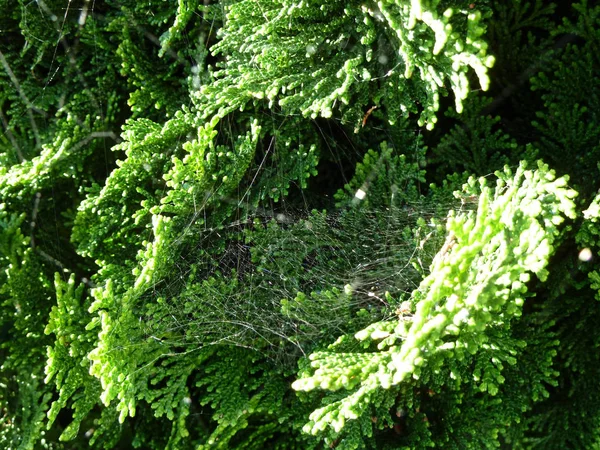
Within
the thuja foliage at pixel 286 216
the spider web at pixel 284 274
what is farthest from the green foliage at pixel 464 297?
the spider web at pixel 284 274

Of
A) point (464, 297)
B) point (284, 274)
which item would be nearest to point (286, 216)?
point (284, 274)

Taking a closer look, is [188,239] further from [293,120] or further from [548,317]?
[548,317]

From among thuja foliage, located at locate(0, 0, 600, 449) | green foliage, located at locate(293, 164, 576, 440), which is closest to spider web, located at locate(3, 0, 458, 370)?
thuja foliage, located at locate(0, 0, 600, 449)

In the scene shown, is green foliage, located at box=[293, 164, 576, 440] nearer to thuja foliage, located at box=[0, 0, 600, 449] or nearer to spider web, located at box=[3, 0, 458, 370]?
thuja foliage, located at box=[0, 0, 600, 449]

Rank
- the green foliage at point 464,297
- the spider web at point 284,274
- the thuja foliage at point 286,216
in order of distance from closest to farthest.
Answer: the green foliage at point 464,297
the thuja foliage at point 286,216
the spider web at point 284,274

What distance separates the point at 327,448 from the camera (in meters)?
1.76

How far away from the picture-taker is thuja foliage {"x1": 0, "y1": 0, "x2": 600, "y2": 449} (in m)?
1.55

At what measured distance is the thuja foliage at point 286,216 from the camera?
1.55 metres

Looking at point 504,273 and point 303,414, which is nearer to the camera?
point 504,273

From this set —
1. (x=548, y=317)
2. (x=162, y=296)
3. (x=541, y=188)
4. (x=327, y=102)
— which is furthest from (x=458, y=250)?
(x=162, y=296)

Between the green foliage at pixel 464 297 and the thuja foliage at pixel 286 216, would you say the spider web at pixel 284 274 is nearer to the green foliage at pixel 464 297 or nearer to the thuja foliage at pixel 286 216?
the thuja foliage at pixel 286 216

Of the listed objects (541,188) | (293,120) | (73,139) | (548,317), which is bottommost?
(548,317)

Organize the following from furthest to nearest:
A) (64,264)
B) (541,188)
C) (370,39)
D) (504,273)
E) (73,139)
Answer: (64,264) → (73,139) → (370,39) → (541,188) → (504,273)

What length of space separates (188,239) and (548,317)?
1.26 m
